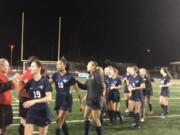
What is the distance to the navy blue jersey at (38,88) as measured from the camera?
832 cm

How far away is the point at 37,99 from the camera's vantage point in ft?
27.0

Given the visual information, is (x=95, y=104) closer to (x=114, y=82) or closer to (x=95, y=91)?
(x=95, y=91)

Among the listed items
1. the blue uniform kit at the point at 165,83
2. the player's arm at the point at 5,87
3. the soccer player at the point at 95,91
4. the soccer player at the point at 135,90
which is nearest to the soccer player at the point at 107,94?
the soccer player at the point at 135,90

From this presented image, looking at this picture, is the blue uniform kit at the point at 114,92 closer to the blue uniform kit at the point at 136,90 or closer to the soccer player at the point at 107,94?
the soccer player at the point at 107,94

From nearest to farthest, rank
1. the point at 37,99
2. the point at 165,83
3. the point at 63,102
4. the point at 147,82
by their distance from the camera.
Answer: the point at 37,99
the point at 63,102
the point at 165,83
the point at 147,82

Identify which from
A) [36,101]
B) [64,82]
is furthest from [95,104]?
[36,101]

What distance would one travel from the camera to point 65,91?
34.3ft

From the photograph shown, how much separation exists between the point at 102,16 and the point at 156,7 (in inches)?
331

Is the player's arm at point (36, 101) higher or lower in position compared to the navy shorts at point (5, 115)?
higher

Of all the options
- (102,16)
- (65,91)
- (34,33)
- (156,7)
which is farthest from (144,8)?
(65,91)

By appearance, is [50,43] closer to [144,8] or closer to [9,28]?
[9,28]

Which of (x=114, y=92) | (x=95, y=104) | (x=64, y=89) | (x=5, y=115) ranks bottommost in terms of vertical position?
(x=5, y=115)

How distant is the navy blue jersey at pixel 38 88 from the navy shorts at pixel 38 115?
202 mm

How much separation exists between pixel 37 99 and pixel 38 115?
33cm
